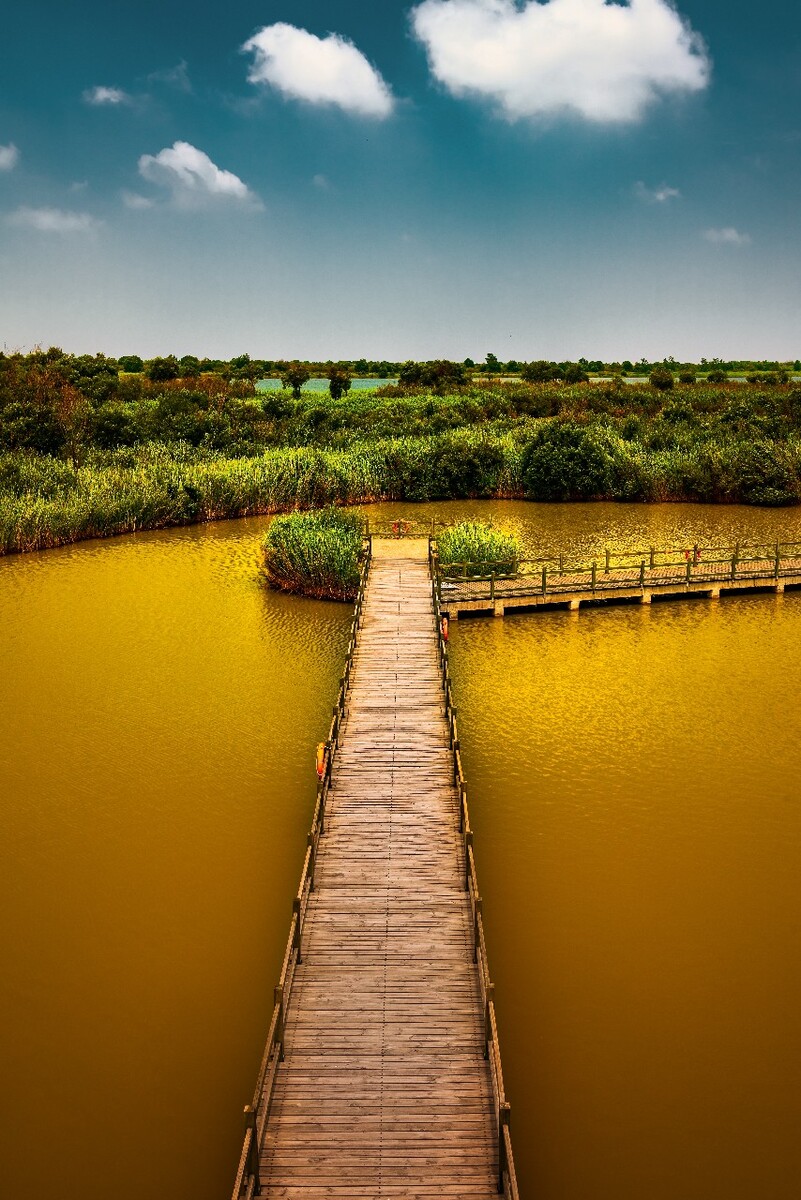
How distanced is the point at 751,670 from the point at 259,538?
23172mm

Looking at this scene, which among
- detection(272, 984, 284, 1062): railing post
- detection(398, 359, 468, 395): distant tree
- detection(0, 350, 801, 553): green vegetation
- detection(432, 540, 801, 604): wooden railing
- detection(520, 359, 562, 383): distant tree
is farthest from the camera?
detection(520, 359, 562, 383): distant tree

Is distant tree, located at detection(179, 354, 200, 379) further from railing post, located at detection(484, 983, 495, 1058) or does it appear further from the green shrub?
railing post, located at detection(484, 983, 495, 1058)

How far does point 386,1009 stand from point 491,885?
428cm

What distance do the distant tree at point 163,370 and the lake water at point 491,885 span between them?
241 feet

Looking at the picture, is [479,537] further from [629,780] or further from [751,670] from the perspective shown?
[629,780]

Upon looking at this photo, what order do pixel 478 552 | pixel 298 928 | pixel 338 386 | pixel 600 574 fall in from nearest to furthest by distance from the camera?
pixel 298 928, pixel 478 552, pixel 600 574, pixel 338 386

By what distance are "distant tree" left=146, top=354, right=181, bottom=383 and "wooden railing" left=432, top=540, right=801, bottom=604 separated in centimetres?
7219

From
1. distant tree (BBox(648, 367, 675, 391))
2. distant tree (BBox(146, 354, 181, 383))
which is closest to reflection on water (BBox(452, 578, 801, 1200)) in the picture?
distant tree (BBox(648, 367, 675, 391))

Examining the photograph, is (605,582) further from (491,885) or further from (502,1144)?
(502,1144)

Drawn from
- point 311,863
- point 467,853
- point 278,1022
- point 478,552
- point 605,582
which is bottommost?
point 278,1022

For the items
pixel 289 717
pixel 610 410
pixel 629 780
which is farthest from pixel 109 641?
pixel 610 410

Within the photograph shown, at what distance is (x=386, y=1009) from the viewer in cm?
1084

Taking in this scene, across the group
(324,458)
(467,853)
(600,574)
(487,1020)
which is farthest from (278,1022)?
(324,458)

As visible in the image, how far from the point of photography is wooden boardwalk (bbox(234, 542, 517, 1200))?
28.6 feet
